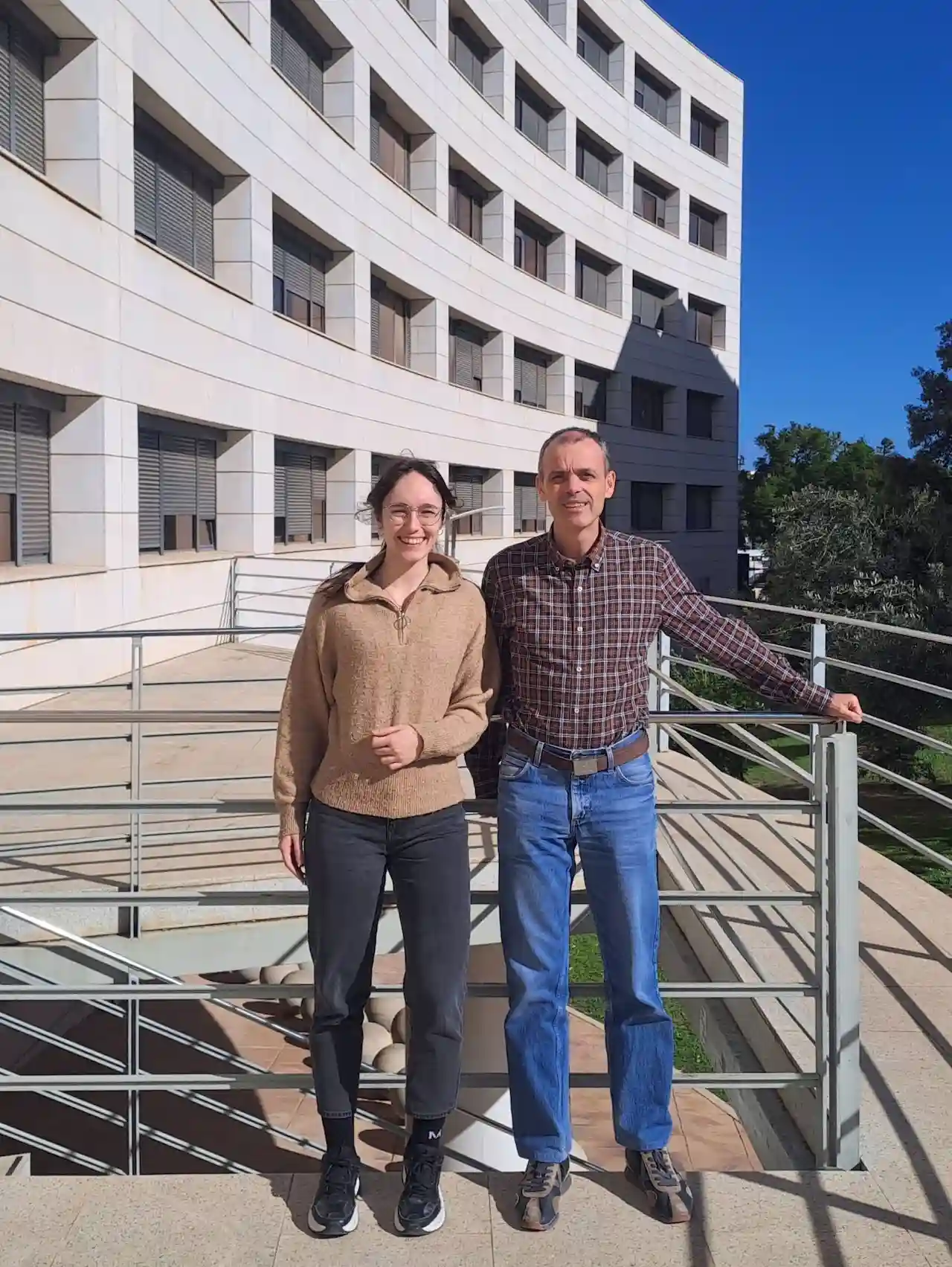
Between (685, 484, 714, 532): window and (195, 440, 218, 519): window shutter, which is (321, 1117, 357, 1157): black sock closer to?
(195, 440, 218, 519): window shutter

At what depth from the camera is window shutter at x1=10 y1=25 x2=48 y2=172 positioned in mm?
12148

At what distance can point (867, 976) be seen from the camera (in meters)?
4.98

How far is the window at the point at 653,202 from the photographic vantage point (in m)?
34.2

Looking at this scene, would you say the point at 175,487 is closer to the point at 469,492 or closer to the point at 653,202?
the point at 469,492

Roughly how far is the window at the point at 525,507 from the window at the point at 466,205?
6240mm

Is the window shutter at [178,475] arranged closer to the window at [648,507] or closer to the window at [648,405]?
the window at [648,507]

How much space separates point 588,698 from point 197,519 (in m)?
15.1

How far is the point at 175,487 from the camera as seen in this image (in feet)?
53.7

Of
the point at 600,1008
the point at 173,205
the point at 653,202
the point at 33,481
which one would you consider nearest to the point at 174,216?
the point at 173,205

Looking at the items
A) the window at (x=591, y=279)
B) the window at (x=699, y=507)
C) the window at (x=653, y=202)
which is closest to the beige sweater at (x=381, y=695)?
the window at (x=591, y=279)

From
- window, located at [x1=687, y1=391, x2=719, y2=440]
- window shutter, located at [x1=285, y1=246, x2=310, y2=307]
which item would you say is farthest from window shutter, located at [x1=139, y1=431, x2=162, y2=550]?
window, located at [x1=687, y1=391, x2=719, y2=440]

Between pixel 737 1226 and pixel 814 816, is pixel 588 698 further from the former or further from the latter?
pixel 737 1226

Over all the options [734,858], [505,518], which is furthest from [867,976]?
[505,518]

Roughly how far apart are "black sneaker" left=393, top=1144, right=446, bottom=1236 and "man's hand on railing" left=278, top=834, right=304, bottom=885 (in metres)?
0.79
